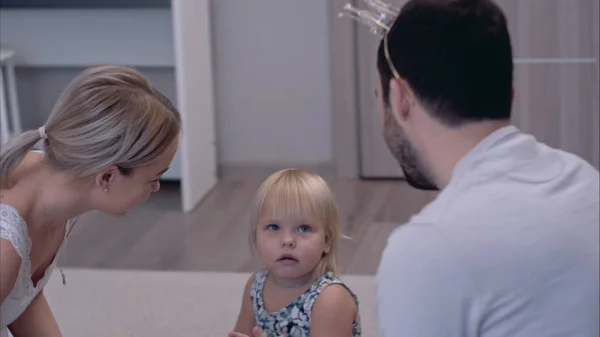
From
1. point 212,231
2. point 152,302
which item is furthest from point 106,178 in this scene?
point 212,231

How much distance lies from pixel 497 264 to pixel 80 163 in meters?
0.82

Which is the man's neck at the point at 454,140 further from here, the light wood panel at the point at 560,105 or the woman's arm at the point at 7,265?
the light wood panel at the point at 560,105

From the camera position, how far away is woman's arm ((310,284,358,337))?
203 centimetres

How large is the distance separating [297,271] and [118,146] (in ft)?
1.71

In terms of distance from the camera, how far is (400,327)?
1211 mm

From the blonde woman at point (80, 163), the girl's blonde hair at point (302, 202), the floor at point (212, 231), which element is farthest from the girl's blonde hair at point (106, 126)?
the floor at point (212, 231)

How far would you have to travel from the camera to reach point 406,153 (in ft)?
4.57

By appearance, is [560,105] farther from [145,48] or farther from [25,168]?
[25,168]

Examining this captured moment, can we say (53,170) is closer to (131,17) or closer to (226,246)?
(226,246)

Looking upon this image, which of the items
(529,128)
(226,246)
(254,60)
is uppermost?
(254,60)

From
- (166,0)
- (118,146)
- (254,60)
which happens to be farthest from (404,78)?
(254,60)

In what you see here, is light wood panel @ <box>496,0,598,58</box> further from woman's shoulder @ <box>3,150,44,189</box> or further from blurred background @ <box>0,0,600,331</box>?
woman's shoulder @ <box>3,150,44,189</box>

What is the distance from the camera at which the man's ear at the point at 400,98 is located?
131cm

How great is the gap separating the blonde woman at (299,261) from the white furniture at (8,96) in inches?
81.2
